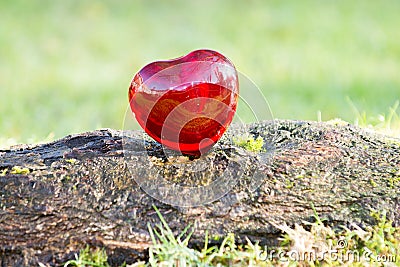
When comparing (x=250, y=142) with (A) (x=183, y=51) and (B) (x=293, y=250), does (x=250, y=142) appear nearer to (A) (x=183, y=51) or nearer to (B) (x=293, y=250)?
(B) (x=293, y=250)

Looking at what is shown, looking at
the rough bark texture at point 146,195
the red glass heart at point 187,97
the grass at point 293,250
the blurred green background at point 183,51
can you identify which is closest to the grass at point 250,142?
the rough bark texture at point 146,195

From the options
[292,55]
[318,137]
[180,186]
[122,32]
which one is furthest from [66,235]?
[122,32]

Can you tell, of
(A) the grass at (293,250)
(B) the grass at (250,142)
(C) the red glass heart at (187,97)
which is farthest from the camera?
(B) the grass at (250,142)

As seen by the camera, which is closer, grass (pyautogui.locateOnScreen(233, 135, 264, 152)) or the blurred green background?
grass (pyautogui.locateOnScreen(233, 135, 264, 152))

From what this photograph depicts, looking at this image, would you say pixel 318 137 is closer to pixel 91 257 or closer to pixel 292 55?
pixel 91 257

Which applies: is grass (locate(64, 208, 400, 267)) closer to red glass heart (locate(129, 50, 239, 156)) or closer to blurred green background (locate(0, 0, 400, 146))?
red glass heart (locate(129, 50, 239, 156))

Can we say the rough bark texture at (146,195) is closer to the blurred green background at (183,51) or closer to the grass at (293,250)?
the grass at (293,250)

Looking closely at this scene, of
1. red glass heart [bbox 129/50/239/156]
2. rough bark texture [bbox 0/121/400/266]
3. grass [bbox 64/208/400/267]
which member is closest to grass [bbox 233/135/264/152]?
rough bark texture [bbox 0/121/400/266]
